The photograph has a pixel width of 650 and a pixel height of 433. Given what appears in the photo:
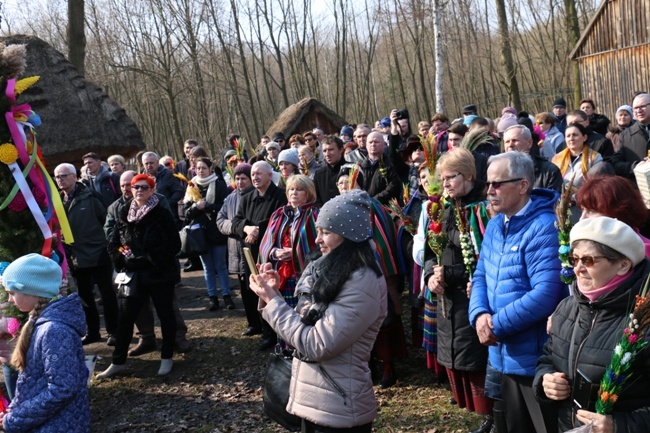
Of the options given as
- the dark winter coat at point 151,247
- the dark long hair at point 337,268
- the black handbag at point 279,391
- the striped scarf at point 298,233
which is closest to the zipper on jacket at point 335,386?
the dark long hair at point 337,268

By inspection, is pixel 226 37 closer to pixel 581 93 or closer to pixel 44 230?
pixel 581 93

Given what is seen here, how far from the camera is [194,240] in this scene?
348 inches

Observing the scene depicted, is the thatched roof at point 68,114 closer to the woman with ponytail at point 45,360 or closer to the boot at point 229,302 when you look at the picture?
the boot at point 229,302

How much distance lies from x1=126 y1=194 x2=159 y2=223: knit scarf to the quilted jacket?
159 inches

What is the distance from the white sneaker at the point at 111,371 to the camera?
7.13m

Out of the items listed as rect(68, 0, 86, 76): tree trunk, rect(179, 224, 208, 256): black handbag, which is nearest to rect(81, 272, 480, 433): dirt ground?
rect(179, 224, 208, 256): black handbag

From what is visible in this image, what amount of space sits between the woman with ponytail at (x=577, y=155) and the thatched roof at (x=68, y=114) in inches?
372

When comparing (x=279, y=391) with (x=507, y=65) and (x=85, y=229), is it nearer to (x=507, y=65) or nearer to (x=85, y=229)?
(x=85, y=229)

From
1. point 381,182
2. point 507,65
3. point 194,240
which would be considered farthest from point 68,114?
point 507,65

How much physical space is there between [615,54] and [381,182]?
15.6 meters

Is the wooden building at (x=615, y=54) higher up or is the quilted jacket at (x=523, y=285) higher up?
the wooden building at (x=615, y=54)

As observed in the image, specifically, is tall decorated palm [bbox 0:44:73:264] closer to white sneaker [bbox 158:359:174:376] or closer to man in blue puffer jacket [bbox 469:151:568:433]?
white sneaker [bbox 158:359:174:376]

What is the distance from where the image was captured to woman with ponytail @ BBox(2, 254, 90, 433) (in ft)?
11.3

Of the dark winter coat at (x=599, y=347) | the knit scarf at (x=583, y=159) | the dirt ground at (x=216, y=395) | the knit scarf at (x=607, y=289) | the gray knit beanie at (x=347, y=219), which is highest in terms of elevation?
the gray knit beanie at (x=347, y=219)
